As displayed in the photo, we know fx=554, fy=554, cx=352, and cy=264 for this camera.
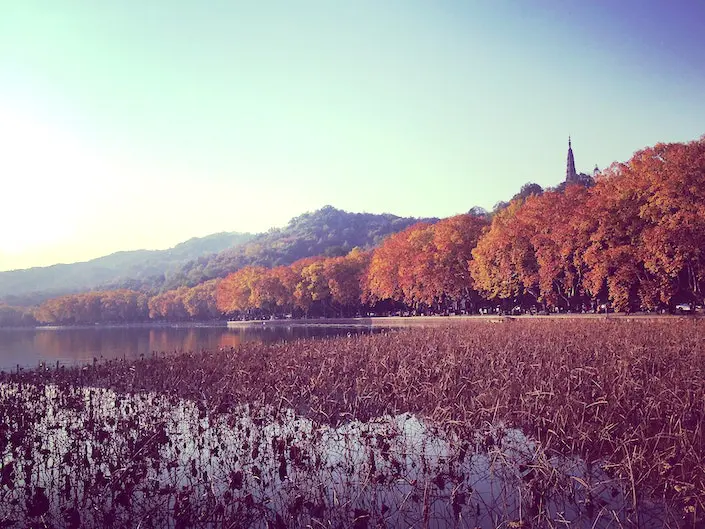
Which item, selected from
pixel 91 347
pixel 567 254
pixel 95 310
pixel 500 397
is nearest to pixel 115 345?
pixel 91 347

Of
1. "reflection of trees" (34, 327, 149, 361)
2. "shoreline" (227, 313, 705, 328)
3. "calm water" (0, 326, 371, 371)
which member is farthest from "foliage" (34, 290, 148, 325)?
"reflection of trees" (34, 327, 149, 361)

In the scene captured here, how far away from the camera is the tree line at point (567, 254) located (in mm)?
35375

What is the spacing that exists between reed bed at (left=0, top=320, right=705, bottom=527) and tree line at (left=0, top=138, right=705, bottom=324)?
18003 mm

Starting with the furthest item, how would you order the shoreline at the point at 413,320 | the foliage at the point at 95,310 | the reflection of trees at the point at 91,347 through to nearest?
1. the foliage at the point at 95,310
2. the shoreline at the point at 413,320
3. the reflection of trees at the point at 91,347

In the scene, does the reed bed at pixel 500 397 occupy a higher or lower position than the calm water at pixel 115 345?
higher

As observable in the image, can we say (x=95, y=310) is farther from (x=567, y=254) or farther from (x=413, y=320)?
(x=567, y=254)

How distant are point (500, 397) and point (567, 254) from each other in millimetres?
35190

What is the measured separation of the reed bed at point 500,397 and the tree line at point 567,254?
18.0 metres

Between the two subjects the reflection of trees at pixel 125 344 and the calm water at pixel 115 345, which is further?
the reflection of trees at pixel 125 344

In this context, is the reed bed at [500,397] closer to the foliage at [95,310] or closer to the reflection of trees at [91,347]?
the reflection of trees at [91,347]

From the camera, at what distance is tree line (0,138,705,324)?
35.4 m

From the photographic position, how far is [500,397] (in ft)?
37.4

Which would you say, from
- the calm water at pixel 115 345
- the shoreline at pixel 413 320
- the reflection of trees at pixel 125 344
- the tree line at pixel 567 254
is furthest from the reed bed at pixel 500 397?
the shoreline at pixel 413 320

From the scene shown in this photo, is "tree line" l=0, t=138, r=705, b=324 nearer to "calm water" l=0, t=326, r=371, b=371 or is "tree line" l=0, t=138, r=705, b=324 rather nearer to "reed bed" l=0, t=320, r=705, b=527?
"calm water" l=0, t=326, r=371, b=371
